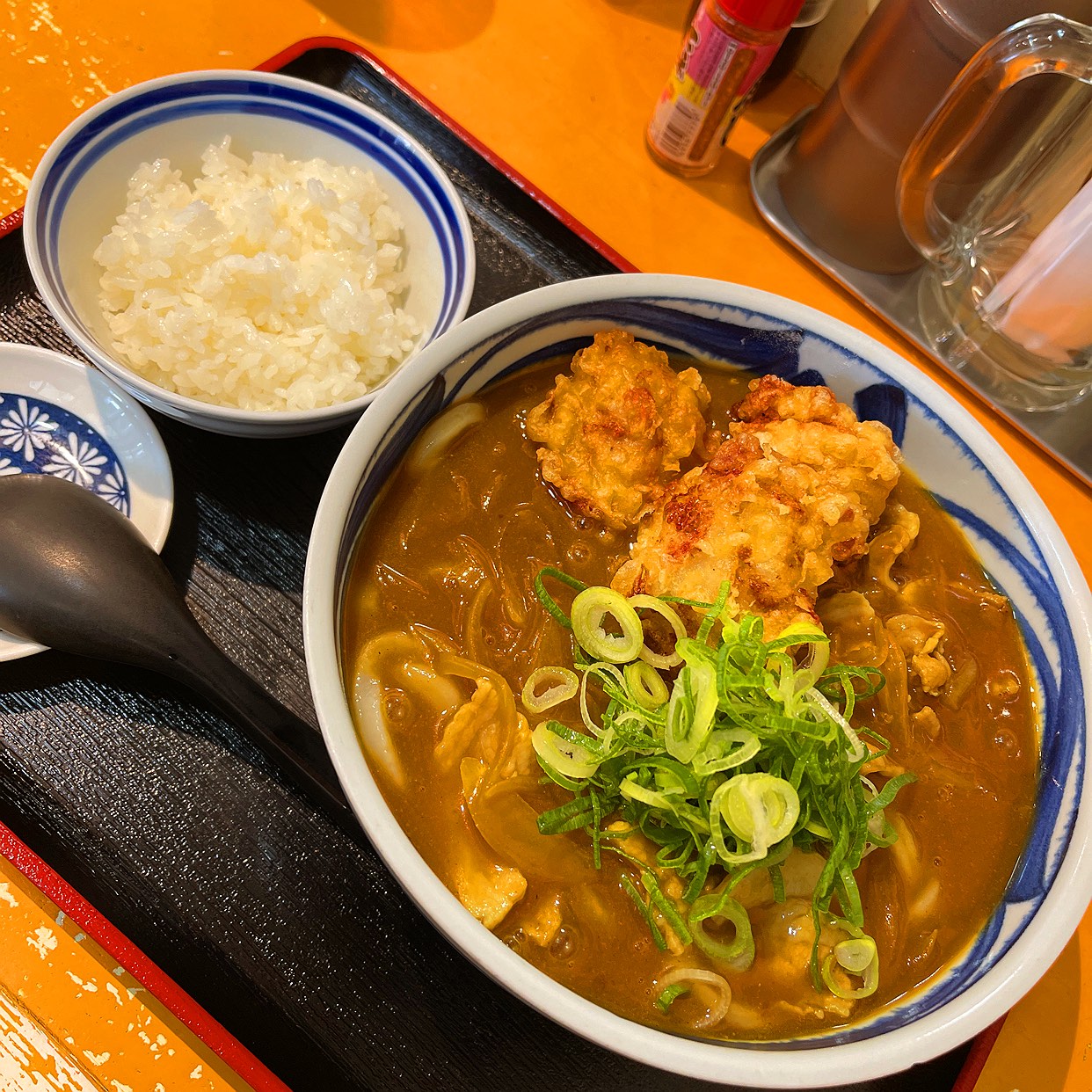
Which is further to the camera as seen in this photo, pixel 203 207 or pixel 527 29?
pixel 527 29

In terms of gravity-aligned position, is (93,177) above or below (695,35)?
below

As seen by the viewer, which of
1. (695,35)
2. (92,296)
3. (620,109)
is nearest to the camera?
(92,296)

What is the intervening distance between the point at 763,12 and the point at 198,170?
138 centimetres

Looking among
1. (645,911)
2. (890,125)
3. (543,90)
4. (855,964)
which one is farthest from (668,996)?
(543,90)

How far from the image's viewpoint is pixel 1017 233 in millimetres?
2316

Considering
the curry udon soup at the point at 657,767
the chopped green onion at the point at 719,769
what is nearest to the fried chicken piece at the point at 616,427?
the curry udon soup at the point at 657,767

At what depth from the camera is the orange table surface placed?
234 centimetres

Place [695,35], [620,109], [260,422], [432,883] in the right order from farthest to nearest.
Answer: [620,109] < [695,35] < [260,422] < [432,883]

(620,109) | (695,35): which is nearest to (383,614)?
(695,35)

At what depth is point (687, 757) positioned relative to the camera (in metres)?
1.33

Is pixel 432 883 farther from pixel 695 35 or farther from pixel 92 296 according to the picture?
pixel 695 35

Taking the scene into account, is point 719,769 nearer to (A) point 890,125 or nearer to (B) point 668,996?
(B) point 668,996

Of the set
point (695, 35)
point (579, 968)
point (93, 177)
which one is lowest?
point (579, 968)

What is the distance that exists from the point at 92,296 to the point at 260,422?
1.77 ft
